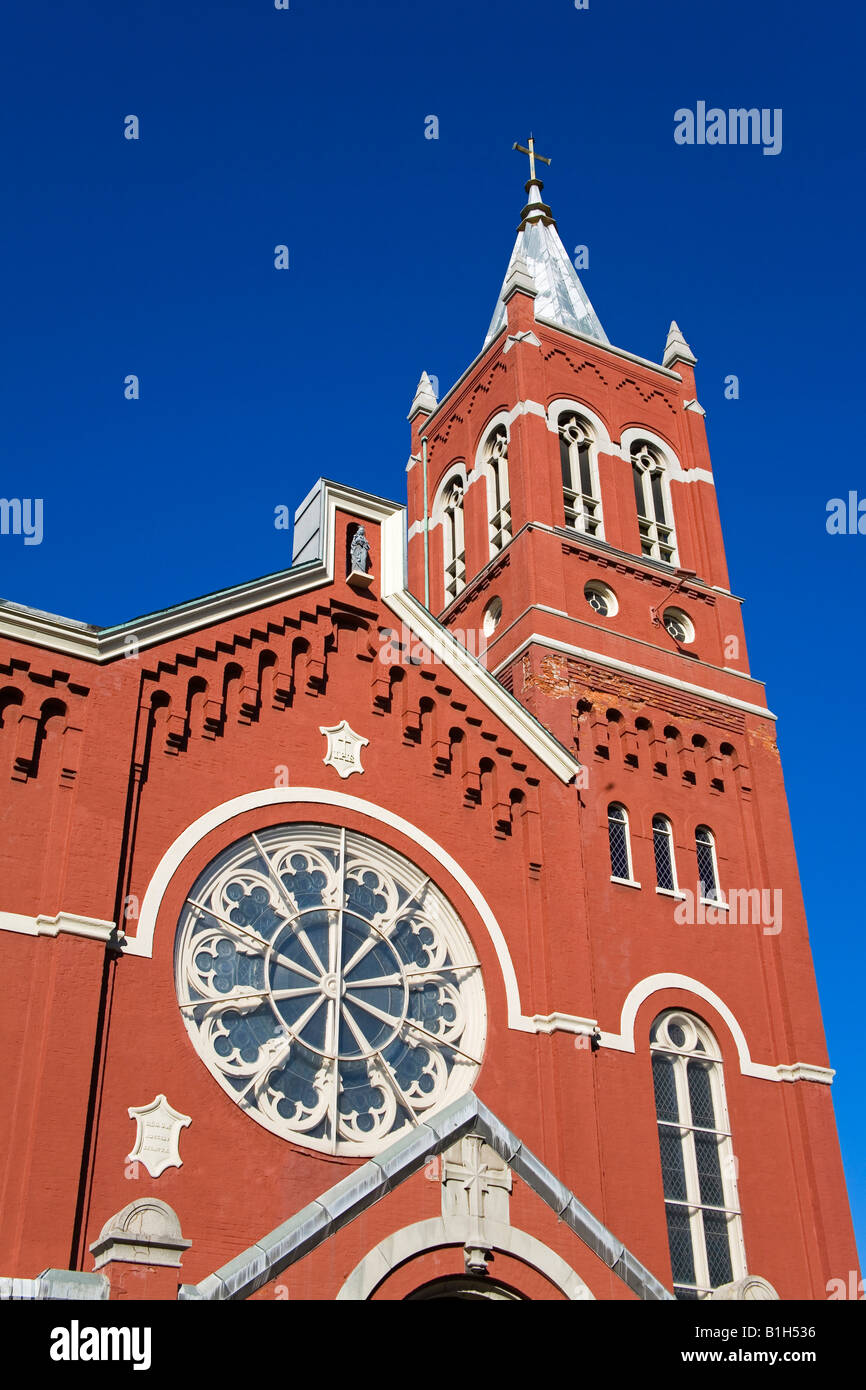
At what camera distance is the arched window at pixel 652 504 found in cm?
3098

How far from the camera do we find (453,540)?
3344 cm

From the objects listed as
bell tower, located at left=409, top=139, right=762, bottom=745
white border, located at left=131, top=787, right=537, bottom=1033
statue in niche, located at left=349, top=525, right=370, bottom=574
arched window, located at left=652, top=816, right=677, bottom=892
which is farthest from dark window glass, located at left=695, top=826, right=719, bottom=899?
statue in niche, located at left=349, top=525, right=370, bottom=574

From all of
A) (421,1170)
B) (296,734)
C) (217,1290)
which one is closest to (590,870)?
(296,734)

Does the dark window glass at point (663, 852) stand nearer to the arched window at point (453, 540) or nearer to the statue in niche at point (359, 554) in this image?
the statue in niche at point (359, 554)

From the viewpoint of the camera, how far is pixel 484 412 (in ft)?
108

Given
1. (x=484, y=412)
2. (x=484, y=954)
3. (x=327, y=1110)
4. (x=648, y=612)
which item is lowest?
(x=327, y=1110)

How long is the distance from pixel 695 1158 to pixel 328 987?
6.79 meters

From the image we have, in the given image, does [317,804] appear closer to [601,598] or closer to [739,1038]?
[739,1038]

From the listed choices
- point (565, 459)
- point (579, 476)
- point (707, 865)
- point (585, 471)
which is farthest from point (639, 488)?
point (707, 865)

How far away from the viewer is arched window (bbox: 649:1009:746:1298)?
21234mm

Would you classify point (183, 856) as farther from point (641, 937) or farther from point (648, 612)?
point (648, 612)

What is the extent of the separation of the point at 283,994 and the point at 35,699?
16.8 feet
